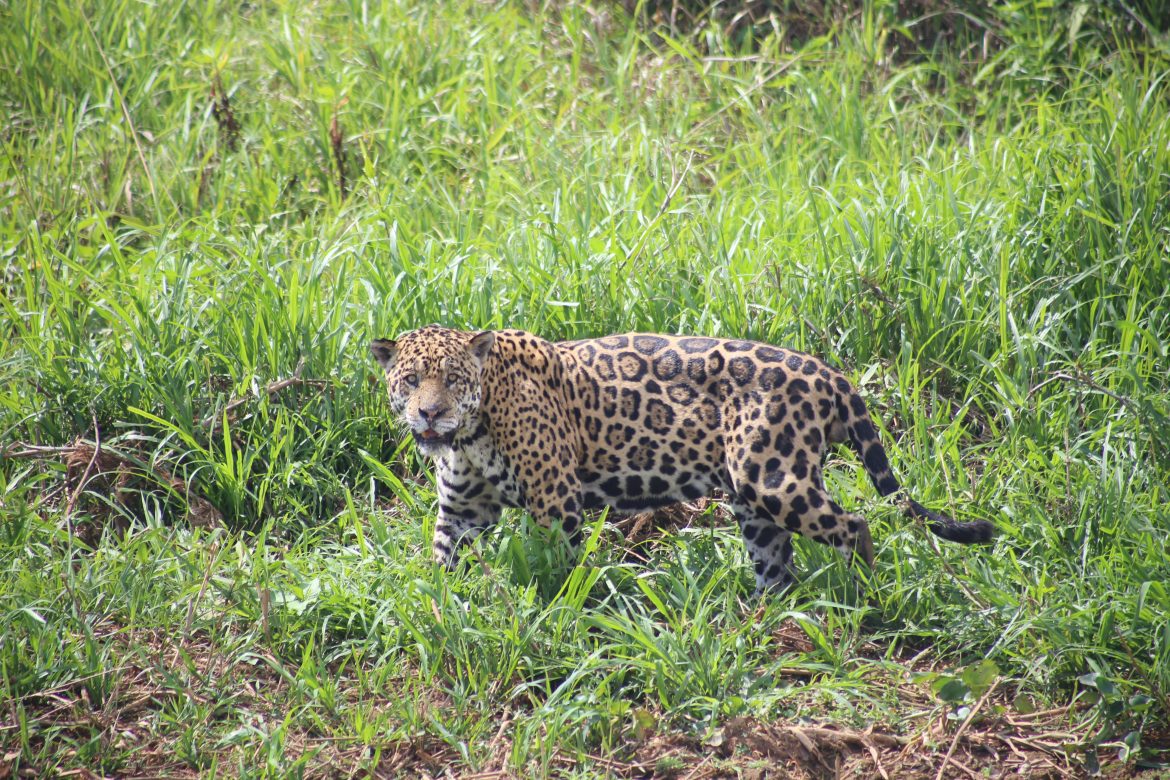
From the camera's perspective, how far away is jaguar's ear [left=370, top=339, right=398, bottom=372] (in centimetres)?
542

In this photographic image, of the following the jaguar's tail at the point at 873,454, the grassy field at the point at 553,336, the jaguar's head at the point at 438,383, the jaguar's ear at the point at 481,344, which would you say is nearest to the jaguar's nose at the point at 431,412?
the jaguar's head at the point at 438,383

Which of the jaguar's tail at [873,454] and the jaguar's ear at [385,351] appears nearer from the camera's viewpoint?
the jaguar's tail at [873,454]

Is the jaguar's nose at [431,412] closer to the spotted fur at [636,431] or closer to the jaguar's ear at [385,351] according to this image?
the spotted fur at [636,431]

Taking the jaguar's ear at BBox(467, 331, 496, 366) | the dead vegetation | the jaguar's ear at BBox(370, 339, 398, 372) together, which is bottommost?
the dead vegetation

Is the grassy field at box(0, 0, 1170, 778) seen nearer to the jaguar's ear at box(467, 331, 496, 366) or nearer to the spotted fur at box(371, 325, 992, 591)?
the spotted fur at box(371, 325, 992, 591)

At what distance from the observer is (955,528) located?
203 inches

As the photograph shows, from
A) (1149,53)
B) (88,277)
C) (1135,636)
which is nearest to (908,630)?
(1135,636)

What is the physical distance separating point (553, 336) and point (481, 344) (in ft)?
4.90

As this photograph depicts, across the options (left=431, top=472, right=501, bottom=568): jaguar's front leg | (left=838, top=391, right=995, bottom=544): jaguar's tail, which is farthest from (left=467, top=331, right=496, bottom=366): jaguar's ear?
(left=838, top=391, right=995, bottom=544): jaguar's tail

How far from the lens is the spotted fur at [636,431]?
524cm

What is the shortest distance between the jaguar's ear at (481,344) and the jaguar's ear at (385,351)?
1.22 feet

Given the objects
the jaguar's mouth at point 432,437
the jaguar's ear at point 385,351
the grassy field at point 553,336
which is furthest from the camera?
the jaguar's ear at point 385,351

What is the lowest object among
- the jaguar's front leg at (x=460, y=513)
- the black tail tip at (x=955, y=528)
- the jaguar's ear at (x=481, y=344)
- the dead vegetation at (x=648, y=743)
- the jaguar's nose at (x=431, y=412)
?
the dead vegetation at (x=648, y=743)

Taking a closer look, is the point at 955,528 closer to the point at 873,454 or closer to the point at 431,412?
the point at 873,454
